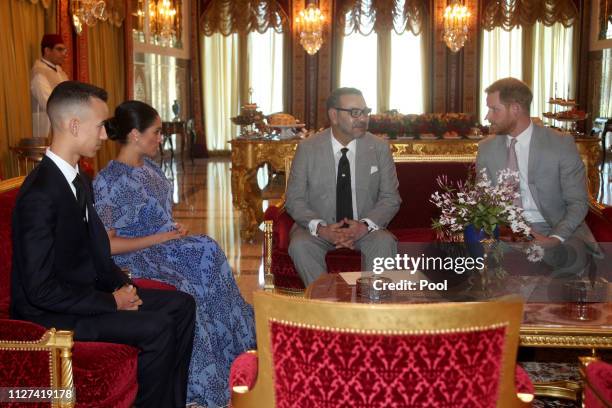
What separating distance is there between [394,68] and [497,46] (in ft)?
7.30

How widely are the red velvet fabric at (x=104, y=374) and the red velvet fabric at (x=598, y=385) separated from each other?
1.54m

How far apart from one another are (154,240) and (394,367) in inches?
87.7

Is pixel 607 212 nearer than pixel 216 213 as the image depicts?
Yes

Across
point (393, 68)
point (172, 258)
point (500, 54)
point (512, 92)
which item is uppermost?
point (500, 54)

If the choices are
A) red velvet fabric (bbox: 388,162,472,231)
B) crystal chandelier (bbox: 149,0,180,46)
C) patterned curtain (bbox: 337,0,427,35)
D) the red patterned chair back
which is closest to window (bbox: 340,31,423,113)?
patterned curtain (bbox: 337,0,427,35)

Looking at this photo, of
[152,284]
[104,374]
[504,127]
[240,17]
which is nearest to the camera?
[104,374]

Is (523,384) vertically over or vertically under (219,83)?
under

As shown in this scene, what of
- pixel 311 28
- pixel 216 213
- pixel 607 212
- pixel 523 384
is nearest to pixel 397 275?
pixel 523 384

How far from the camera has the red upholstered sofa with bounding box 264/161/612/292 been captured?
4281mm

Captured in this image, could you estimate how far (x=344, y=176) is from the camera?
451 centimetres

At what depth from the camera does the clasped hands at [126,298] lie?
2.77 meters

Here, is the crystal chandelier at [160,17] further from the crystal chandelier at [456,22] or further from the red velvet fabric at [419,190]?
the red velvet fabric at [419,190]

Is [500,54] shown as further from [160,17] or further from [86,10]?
[86,10]

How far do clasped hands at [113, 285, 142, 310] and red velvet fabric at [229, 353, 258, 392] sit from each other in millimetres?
773
